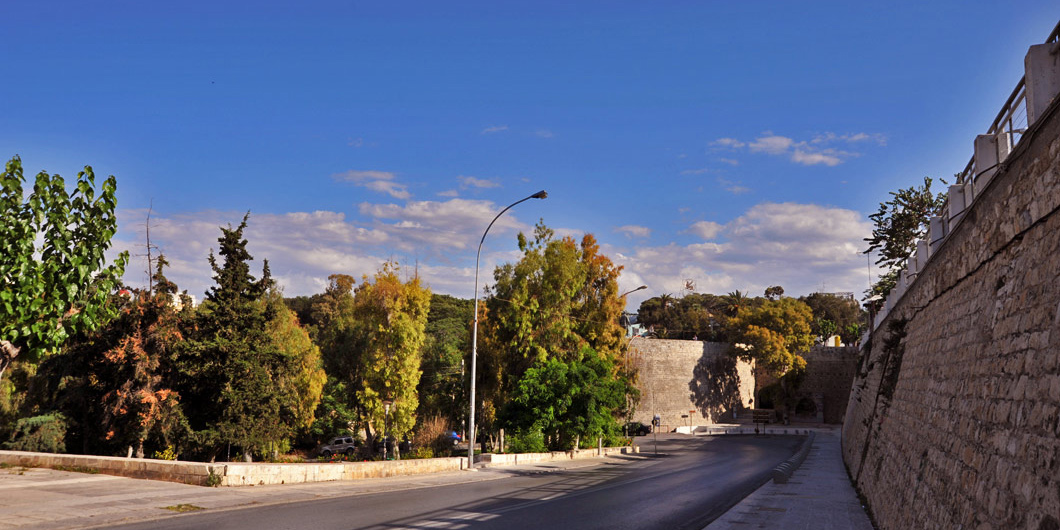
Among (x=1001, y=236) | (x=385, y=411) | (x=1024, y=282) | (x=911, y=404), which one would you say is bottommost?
(x=385, y=411)

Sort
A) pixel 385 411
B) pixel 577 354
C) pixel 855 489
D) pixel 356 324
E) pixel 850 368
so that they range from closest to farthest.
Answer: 1. pixel 855 489
2. pixel 385 411
3. pixel 577 354
4. pixel 356 324
5. pixel 850 368

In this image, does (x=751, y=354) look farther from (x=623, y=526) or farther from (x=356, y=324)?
(x=623, y=526)

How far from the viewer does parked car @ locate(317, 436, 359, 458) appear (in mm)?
35688

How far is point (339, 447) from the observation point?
36156 mm

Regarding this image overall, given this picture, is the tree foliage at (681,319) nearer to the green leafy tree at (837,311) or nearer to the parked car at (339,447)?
the green leafy tree at (837,311)

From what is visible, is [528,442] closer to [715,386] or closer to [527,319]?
[527,319]

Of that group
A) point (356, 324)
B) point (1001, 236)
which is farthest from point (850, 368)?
point (1001, 236)

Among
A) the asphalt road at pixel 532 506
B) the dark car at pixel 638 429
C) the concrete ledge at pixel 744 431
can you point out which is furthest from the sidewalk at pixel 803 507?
the concrete ledge at pixel 744 431

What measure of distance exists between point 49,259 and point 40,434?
16.4 meters

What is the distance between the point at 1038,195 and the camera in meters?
6.59

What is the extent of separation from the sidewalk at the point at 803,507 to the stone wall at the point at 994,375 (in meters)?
1.09

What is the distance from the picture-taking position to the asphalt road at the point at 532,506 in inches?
474

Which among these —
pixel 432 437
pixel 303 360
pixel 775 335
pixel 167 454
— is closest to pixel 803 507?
pixel 167 454

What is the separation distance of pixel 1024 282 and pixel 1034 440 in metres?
2.00
